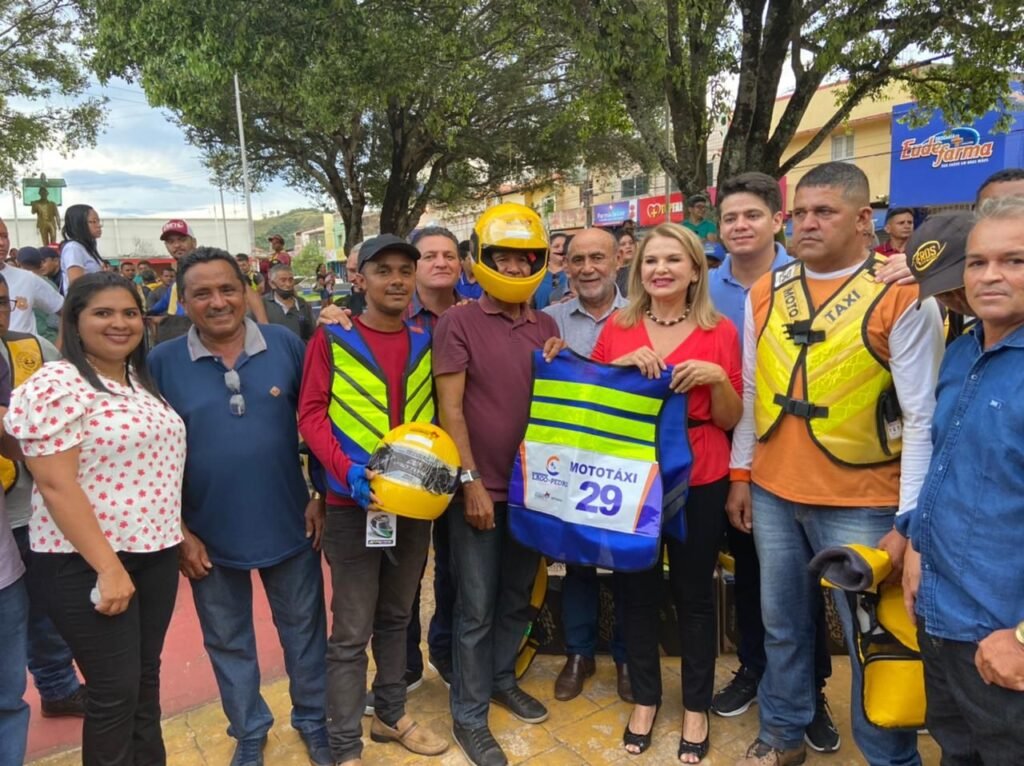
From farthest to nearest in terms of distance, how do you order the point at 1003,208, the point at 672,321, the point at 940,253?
the point at 672,321 → the point at 940,253 → the point at 1003,208

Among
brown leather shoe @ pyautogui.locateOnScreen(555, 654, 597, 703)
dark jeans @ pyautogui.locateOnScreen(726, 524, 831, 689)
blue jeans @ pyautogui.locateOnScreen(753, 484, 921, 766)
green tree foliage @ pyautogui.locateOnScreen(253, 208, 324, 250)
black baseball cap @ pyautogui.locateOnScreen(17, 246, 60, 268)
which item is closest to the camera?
blue jeans @ pyautogui.locateOnScreen(753, 484, 921, 766)

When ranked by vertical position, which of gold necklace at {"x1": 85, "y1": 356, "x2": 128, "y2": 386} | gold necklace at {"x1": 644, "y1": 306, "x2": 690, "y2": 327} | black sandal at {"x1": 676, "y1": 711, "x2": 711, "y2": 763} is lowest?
black sandal at {"x1": 676, "y1": 711, "x2": 711, "y2": 763}

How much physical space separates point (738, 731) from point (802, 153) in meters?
8.26

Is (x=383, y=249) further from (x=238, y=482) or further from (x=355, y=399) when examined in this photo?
(x=238, y=482)

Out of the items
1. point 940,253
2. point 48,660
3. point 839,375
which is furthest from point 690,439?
point 48,660

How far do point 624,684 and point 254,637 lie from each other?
69.2 inches

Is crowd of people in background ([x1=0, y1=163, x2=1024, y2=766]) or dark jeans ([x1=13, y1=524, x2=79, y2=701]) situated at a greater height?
crowd of people in background ([x1=0, y1=163, x2=1024, y2=766])

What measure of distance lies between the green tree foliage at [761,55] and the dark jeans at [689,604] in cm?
527

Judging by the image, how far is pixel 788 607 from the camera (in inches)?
109

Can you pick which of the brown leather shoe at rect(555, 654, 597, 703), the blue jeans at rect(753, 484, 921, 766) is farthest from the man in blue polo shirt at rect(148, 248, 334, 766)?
the blue jeans at rect(753, 484, 921, 766)

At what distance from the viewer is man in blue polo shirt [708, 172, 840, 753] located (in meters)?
3.23

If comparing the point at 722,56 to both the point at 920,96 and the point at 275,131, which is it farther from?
the point at 275,131

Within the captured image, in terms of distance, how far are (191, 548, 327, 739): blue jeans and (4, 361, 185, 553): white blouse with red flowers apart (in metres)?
0.47

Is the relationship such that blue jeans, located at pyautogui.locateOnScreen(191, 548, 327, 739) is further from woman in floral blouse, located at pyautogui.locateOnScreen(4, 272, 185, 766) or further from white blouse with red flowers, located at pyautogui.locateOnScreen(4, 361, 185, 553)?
white blouse with red flowers, located at pyautogui.locateOnScreen(4, 361, 185, 553)
